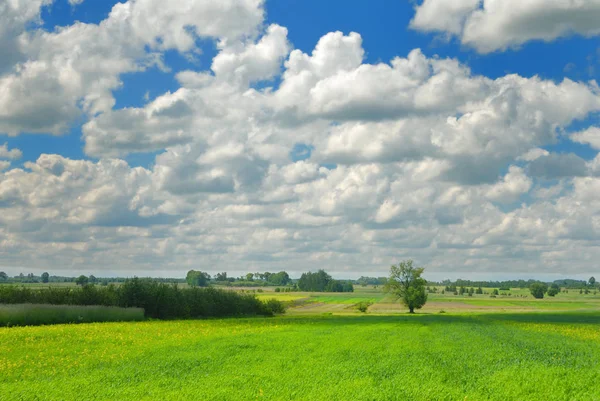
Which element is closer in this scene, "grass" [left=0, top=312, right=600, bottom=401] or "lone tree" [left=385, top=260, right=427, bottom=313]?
"grass" [left=0, top=312, right=600, bottom=401]

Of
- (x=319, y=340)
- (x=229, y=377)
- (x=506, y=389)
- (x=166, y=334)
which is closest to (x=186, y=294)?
(x=166, y=334)

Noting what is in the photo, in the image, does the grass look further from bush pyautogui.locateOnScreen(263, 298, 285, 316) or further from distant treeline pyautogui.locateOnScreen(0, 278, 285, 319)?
bush pyautogui.locateOnScreen(263, 298, 285, 316)

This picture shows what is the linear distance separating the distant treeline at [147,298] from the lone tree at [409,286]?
136 feet

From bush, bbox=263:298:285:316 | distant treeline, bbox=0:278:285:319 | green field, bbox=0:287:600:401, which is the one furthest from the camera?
bush, bbox=263:298:285:316

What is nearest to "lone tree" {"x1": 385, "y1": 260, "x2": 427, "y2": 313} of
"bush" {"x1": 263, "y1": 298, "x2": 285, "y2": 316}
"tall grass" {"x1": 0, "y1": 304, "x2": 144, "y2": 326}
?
"bush" {"x1": 263, "y1": 298, "x2": 285, "y2": 316}

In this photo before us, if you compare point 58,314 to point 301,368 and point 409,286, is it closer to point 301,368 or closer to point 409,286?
point 301,368

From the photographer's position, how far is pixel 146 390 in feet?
69.4

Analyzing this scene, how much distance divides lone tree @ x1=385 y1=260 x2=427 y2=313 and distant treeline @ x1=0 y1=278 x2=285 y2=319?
4145 centimetres

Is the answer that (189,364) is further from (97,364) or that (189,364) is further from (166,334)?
(166,334)

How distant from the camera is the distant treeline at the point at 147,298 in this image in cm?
7150

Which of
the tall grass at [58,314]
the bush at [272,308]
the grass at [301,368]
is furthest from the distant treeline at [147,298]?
the grass at [301,368]

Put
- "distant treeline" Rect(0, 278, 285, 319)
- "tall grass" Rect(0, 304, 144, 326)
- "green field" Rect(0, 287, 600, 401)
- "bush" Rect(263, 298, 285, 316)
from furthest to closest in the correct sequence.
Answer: "bush" Rect(263, 298, 285, 316)
"distant treeline" Rect(0, 278, 285, 319)
"tall grass" Rect(0, 304, 144, 326)
"green field" Rect(0, 287, 600, 401)

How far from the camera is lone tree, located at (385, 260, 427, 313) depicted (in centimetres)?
11996

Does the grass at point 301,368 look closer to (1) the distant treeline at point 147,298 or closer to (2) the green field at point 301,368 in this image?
(2) the green field at point 301,368
